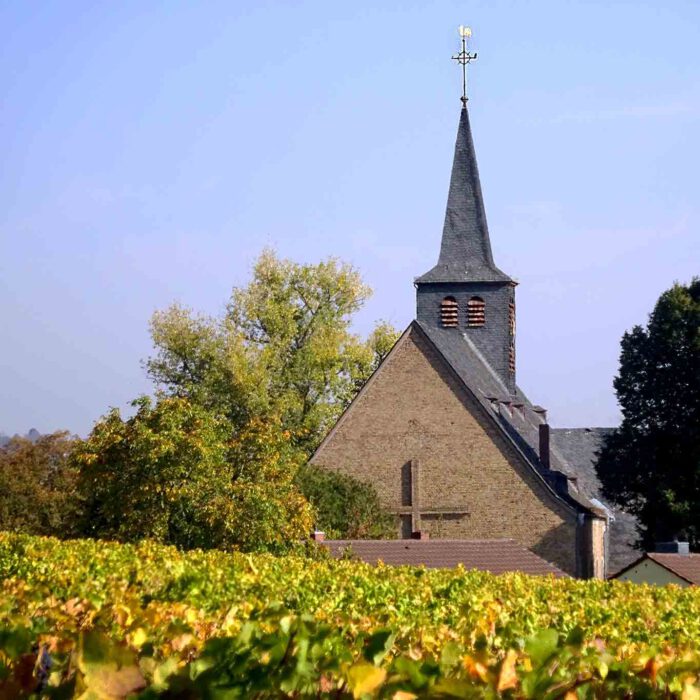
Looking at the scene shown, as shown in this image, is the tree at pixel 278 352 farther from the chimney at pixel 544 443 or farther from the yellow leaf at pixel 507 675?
the yellow leaf at pixel 507 675

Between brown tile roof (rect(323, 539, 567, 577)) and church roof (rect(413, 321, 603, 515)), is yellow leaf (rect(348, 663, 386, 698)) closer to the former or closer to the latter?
brown tile roof (rect(323, 539, 567, 577))

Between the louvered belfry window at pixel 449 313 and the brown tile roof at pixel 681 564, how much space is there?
2395 centimetres

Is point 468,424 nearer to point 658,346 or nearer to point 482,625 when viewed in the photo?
point 658,346

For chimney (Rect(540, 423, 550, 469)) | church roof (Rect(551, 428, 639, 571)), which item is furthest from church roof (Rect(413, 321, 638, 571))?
chimney (Rect(540, 423, 550, 469))

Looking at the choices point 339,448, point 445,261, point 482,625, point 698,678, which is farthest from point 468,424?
point 698,678

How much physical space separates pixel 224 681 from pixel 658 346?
4693 centimetres

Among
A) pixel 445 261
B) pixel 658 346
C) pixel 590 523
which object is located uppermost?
pixel 445 261

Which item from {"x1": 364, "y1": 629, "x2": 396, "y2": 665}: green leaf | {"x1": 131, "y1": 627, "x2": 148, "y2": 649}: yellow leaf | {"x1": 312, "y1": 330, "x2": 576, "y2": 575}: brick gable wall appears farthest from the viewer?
{"x1": 312, "y1": 330, "x2": 576, "y2": 575}: brick gable wall

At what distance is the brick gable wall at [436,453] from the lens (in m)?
47.6

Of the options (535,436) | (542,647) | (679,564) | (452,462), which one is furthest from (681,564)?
(542,647)

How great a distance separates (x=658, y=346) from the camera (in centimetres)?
4897

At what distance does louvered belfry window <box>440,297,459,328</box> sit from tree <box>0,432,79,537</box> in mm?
17081

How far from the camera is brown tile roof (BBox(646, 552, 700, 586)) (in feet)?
103

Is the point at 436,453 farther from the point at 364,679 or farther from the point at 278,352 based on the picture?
the point at 364,679
